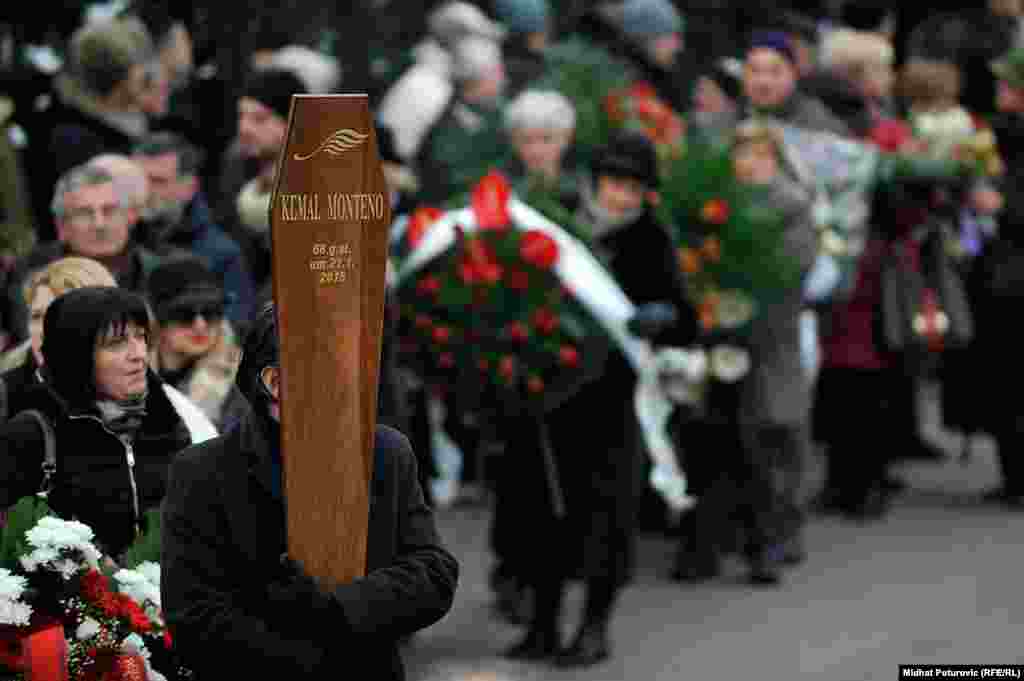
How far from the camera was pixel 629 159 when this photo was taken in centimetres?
838

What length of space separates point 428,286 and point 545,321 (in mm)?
489

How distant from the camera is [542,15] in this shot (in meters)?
12.5

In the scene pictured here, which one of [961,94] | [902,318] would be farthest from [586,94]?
[961,94]

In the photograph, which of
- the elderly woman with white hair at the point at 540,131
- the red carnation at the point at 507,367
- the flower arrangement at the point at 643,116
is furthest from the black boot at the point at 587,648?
the flower arrangement at the point at 643,116

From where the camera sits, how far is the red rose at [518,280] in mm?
8266

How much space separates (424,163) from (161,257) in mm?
3877

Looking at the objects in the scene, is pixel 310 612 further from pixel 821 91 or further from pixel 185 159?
pixel 821 91

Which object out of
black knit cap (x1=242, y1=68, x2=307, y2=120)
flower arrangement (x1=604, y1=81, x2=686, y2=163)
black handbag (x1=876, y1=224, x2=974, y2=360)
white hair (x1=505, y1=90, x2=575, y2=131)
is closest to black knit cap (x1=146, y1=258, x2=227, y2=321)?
black knit cap (x1=242, y1=68, x2=307, y2=120)

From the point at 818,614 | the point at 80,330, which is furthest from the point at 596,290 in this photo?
the point at 80,330

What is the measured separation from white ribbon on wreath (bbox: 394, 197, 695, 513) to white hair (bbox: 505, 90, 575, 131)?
3.10 ft

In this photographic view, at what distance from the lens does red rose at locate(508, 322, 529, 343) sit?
27.0 feet

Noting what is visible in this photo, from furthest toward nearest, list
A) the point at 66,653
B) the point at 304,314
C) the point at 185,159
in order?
the point at 185,159
the point at 66,653
the point at 304,314

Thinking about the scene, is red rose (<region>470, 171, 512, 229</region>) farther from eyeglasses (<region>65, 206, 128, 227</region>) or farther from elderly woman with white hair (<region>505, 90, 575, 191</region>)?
eyeglasses (<region>65, 206, 128, 227</region>)

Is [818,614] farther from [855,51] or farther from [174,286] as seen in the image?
[855,51]
